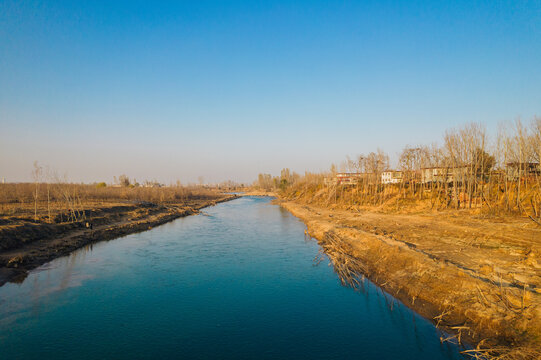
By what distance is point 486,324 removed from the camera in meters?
9.03

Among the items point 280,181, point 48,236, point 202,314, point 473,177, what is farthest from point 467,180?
point 280,181

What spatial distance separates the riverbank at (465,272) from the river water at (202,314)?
118cm

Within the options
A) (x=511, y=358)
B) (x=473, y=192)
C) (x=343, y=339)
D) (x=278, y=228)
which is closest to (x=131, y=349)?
(x=343, y=339)

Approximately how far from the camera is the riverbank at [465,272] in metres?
8.65

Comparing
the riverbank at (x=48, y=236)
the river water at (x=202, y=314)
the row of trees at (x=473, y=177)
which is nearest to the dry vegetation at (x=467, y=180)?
the row of trees at (x=473, y=177)

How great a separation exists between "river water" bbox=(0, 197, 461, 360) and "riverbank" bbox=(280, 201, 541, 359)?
1.18 m

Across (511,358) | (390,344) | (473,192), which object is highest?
(473,192)

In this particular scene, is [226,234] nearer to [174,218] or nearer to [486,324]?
[174,218]

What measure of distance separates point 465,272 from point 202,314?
11.2 metres

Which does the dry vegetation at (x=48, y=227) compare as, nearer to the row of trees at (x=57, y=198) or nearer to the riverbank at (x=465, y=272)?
the row of trees at (x=57, y=198)

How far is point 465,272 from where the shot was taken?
11.6m

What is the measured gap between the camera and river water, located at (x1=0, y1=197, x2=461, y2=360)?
336 inches

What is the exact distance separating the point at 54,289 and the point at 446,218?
28.3 metres

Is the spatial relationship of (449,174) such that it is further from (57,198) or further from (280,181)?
(280,181)
